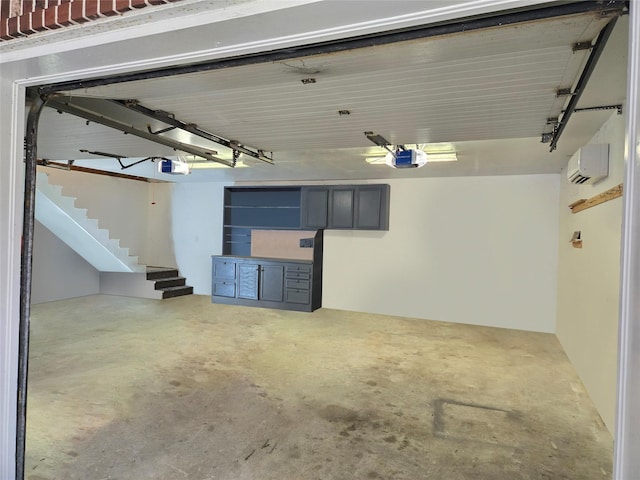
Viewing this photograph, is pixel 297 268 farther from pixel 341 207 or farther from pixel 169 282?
pixel 169 282

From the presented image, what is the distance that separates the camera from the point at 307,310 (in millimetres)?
6383

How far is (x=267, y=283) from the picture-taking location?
6.61 metres

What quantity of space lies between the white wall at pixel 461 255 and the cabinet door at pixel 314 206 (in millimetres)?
492

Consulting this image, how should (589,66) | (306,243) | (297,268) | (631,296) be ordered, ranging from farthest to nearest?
(306,243) < (297,268) < (589,66) < (631,296)

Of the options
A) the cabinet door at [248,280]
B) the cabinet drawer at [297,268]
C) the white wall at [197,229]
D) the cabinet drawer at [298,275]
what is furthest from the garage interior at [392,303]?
the white wall at [197,229]

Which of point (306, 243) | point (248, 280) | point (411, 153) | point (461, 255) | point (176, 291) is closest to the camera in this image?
point (411, 153)

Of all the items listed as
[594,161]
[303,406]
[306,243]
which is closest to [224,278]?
[306,243]

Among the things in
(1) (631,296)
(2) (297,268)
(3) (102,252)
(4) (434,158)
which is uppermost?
(4) (434,158)

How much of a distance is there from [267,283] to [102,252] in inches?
119

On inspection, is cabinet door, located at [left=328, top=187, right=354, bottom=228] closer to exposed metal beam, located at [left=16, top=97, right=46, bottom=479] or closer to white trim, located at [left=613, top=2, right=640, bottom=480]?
exposed metal beam, located at [left=16, top=97, right=46, bottom=479]

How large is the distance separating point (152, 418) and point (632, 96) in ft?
10.2

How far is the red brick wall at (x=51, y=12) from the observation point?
1.02 meters

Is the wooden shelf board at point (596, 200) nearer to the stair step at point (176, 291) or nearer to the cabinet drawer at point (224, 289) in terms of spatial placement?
the cabinet drawer at point (224, 289)

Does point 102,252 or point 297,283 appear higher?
point 102,252
